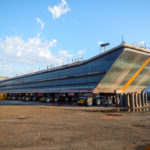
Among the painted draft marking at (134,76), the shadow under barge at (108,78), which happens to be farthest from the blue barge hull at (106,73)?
the painted draft marking at (134,76)

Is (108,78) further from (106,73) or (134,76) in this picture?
(134,76)

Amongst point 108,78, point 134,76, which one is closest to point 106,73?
point 108,78

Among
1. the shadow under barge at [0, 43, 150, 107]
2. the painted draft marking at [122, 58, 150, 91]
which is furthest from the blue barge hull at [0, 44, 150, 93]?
the painted draft marking at [122, 58, 150, 91]

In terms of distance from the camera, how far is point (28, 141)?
6.69m

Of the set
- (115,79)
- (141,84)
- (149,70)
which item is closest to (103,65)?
(115,79)

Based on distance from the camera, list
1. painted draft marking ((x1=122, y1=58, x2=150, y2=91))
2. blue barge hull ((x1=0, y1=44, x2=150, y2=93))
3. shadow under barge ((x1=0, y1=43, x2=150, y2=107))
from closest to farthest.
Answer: shadow under barge ((x1=0, y1=43, x2=150, y2=107)) → blue barge hull ((x1=0, y1=44, x2=150, y2=93)) → painted draft marking ((x1=122, y1=58, x2=150, y2=91))

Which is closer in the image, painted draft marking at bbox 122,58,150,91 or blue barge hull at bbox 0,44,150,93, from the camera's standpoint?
blue barge hull at bbox 0,44,150,93

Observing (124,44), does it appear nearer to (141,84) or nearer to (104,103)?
(104,103)

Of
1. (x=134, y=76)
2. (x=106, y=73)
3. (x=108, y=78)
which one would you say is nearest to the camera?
(x=106, y=73)

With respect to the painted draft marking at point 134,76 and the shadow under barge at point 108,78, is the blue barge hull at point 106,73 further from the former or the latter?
the painted draft marking at point 134,76

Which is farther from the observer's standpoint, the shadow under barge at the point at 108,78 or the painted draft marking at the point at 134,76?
the painted draft marking at the point at 134,76

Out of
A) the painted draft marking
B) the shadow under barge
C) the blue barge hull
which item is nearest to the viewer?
the shadow under barge

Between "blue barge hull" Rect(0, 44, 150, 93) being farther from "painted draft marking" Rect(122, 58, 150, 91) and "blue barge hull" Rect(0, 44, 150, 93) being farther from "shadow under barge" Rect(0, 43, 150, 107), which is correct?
"painted draft marking" Rect(122, 58, 150, 91)

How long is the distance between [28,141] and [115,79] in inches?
1024
